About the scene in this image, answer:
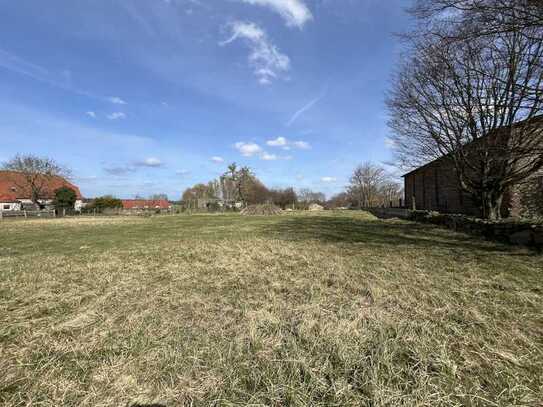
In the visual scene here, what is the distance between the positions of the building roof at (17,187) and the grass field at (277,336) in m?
50.9

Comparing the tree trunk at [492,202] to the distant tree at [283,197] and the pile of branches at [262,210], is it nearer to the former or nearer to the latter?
the pile of branches at [262,210]

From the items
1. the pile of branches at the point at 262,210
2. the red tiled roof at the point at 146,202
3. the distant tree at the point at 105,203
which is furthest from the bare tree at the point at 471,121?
the red tiled roof at the point at 146,202

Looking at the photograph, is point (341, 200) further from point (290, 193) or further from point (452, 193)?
point (452, 193)

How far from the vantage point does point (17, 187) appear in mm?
45812

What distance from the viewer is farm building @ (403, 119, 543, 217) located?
461 inches

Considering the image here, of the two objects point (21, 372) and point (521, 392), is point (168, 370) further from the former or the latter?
point (521, 392)

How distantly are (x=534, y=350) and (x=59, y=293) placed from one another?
5769 millimetres

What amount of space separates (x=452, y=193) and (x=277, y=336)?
21341 millimetres

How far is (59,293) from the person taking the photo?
13.4 feet

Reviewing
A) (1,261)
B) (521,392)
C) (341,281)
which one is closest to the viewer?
(521,392)

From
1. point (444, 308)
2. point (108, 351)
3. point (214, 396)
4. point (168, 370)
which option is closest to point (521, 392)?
point (444, 308)

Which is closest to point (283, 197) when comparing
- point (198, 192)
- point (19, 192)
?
point (198, 192)

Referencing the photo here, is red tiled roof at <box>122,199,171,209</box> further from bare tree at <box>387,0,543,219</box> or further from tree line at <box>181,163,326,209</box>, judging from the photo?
bare tree at <box>387,0,543,219</box>

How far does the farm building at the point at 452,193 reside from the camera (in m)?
11.7
